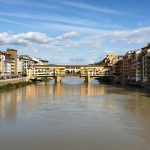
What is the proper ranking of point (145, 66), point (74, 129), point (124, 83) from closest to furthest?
1. point (74, 129)
2. point (145, 66)
3. point (124, 83)

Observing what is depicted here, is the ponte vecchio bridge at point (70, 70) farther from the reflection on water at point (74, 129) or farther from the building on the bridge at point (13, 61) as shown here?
the reflection on water at point (74, 129)

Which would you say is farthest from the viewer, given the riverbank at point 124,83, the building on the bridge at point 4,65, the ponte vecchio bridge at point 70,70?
the ponte vecchio bridge at point 70,70

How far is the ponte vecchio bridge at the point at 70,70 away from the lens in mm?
80938

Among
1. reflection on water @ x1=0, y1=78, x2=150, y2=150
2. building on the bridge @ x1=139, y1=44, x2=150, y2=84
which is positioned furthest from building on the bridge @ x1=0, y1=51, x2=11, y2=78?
reflection on water @ x1=0, y1=78, x2=150, y2=150

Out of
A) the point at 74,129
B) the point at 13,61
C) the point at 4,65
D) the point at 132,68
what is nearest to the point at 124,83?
the point at 132,68

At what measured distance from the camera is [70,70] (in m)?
91.5

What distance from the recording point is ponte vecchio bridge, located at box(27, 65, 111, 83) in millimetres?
80938

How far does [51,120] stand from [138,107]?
848 cm

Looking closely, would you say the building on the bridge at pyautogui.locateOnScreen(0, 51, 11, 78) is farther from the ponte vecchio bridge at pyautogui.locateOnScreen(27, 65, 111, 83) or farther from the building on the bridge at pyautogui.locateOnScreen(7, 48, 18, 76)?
the ponte vecchio bridge at pyautogui.locateOnScreen(27, 65, 111, 83)

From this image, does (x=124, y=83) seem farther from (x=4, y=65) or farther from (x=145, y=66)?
(x=4, y=65)

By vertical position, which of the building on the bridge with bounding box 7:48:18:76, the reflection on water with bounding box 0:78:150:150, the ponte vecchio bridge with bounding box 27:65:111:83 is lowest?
the reflection on water with bounding box 0:78:150:150

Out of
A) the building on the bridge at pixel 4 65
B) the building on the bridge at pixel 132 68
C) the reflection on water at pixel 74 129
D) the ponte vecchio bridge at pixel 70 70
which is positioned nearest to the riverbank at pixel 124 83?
the building on the bridge at pixel 132 68

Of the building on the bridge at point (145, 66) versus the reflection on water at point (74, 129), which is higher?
the building on the bridge at point (145, 66)

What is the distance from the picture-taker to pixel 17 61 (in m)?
91.9
